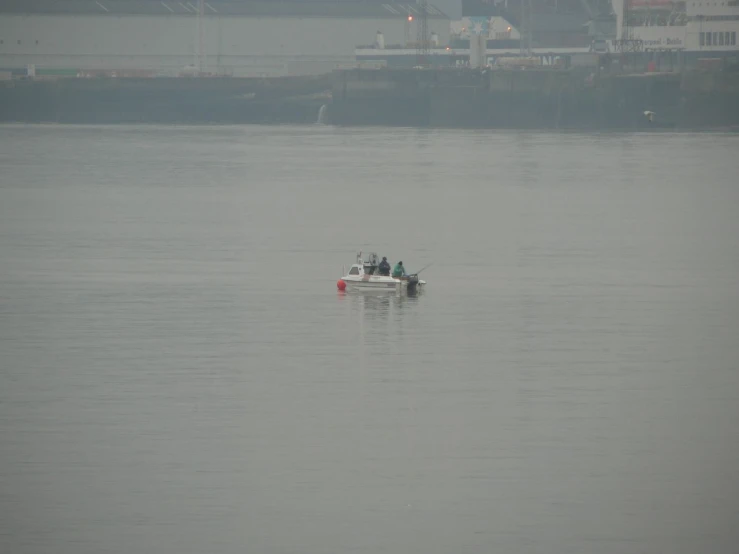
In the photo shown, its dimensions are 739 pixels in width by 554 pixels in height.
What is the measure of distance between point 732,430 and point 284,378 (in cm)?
736

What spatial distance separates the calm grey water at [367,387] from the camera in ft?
57.9

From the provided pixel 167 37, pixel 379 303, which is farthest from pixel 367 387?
pixel 167 37

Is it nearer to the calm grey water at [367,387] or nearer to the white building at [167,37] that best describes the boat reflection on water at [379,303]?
the calm grey water at [367,387]

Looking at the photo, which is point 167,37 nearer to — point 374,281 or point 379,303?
point 374,281

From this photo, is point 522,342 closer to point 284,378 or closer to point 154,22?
point 284,378

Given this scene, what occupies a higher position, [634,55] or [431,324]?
[634,55]

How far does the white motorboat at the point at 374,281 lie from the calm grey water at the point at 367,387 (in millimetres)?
514

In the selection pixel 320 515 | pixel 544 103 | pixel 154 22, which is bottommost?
pixel 320 515

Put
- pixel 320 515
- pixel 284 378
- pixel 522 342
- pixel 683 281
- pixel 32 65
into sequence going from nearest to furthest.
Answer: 1. pixel 320 515
2. pixel 284 378
3. pixel 522 342
4. pixel 683 281
5. pixel 32 65

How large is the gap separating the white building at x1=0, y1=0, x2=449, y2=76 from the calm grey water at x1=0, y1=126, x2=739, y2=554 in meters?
84.6

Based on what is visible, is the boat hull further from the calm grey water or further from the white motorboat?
the calm grey water

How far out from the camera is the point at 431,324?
30.3 m

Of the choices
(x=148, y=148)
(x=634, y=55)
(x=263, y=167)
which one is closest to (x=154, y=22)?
(x=148, y=148)

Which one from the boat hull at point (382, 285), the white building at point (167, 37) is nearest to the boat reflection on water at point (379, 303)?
the boat hull at point (382, 285)
